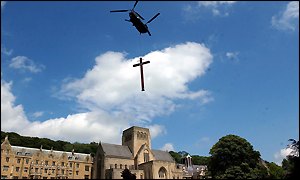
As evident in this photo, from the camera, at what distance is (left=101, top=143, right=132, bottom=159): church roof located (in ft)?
252

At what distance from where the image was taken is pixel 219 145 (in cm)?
5772

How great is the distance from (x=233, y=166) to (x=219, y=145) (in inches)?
243

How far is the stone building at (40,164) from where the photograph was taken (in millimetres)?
72938

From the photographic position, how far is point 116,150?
261 feet

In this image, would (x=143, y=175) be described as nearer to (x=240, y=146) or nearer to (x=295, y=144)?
(x=240, y=146)

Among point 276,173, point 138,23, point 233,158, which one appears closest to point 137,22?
point 138,23

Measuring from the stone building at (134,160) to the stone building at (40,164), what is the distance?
354 inches

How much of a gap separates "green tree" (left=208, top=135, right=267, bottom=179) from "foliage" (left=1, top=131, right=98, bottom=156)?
235 feet

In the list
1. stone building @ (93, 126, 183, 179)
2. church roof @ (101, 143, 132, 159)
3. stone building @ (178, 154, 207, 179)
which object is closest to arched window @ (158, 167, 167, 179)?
stone building @ (93, 126, 183, 179)

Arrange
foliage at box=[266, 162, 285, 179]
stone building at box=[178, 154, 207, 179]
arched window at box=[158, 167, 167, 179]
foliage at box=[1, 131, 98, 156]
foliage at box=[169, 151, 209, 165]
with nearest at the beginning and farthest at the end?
foliage at box=[266, 162, 285, 179]
arched window at box=[158, 167, 167, 179]
stone building at box=[178, 154, 207, 179]
foliage at box=[1, 131, 98, 156]
foliage at box=[169, 151, 209, 165]

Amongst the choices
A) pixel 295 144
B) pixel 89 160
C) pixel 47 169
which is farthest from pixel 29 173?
pixel 295 144

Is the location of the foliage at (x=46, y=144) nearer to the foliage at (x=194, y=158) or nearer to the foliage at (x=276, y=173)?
the foliage at (x=194, y=158)

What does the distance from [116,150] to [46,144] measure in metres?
50.0

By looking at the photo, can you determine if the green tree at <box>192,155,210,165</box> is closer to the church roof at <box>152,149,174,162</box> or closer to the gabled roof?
the church roof at <box>152,149,174,162</box>
